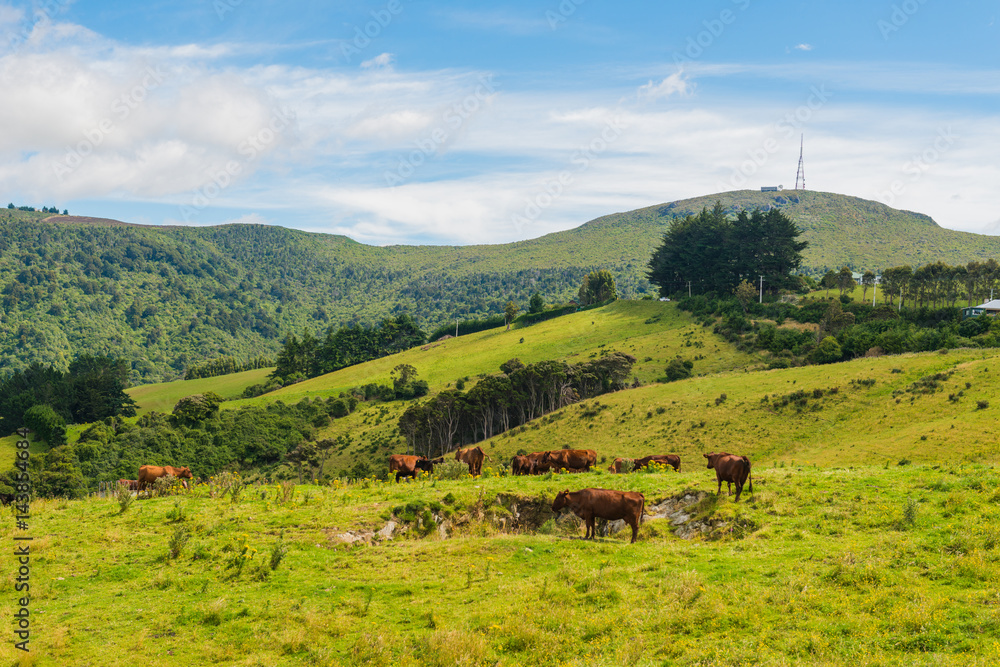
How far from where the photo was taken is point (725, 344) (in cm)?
9725

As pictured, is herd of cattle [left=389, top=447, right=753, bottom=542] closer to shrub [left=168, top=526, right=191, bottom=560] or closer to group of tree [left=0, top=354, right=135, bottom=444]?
shrub [left=168, top=526, right=191, bottom=560]

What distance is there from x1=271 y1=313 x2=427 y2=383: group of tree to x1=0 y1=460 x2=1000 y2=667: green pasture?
139938 mm

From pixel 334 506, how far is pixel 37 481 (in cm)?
7006

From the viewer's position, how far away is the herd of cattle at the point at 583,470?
1891 cm

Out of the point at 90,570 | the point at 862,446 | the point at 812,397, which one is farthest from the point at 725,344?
the point at 90,570

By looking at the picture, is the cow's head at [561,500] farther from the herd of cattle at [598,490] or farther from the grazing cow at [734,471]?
the grazing cow at [734,471]

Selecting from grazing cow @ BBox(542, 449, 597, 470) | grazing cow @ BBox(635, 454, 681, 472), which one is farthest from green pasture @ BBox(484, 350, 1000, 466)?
grazing cow @ BBox(542, 449, 597, 470)

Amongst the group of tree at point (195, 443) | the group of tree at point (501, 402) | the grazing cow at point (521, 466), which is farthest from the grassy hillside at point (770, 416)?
the grazing cow at point (521, 466)

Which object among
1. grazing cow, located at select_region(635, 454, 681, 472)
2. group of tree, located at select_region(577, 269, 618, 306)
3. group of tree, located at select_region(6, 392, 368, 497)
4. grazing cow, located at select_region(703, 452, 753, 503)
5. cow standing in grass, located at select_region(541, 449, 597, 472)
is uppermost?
group of tree, located at select_region(577, 269, 618, 306)

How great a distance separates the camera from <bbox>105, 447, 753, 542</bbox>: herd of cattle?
18.9 metres

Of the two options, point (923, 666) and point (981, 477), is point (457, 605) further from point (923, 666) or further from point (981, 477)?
point (981, 477)

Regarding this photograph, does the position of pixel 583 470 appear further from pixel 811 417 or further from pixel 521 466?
pixel 811 417

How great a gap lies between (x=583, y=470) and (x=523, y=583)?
14.2 m

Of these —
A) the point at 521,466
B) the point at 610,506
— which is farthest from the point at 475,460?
the point at 610,506
